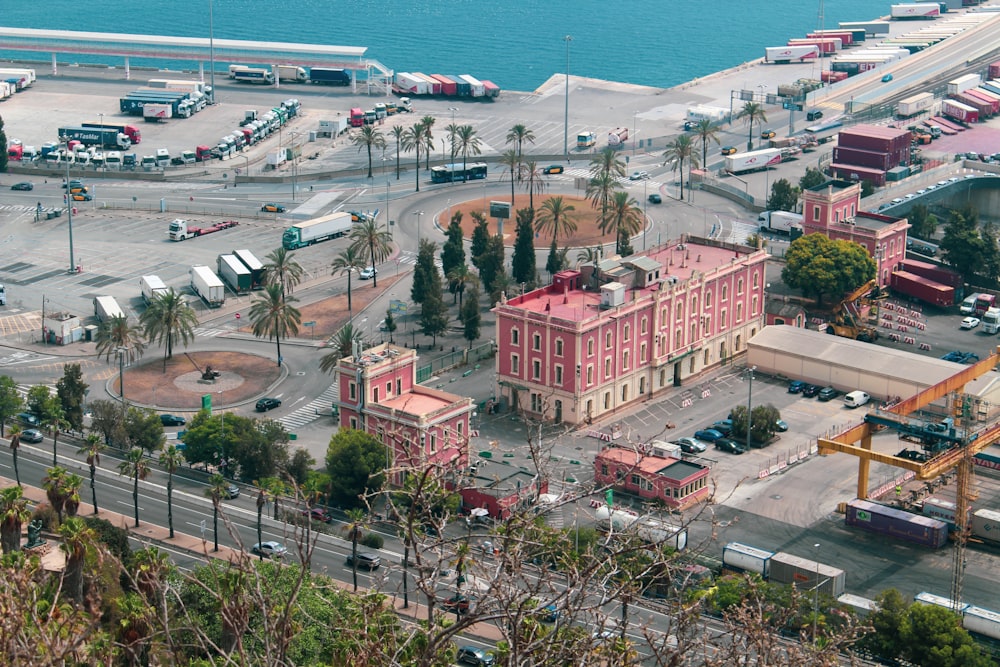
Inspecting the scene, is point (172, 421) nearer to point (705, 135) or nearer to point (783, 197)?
point (783, 197)

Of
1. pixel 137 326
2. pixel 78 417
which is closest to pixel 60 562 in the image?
pixel 78 417

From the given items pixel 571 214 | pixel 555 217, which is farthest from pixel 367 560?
pixel 571 214

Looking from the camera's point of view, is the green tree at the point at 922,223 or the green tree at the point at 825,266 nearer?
the green tree at the point at 825,266

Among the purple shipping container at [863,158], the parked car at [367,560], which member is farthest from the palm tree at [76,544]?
the purple shipping container at [863,158]

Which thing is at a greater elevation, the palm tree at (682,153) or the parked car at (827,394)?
the palm tree at (682,153)

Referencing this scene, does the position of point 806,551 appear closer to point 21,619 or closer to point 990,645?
point 990,645

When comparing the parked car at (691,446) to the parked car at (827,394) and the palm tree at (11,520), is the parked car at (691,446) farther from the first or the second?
the palm tree at (11,520)
